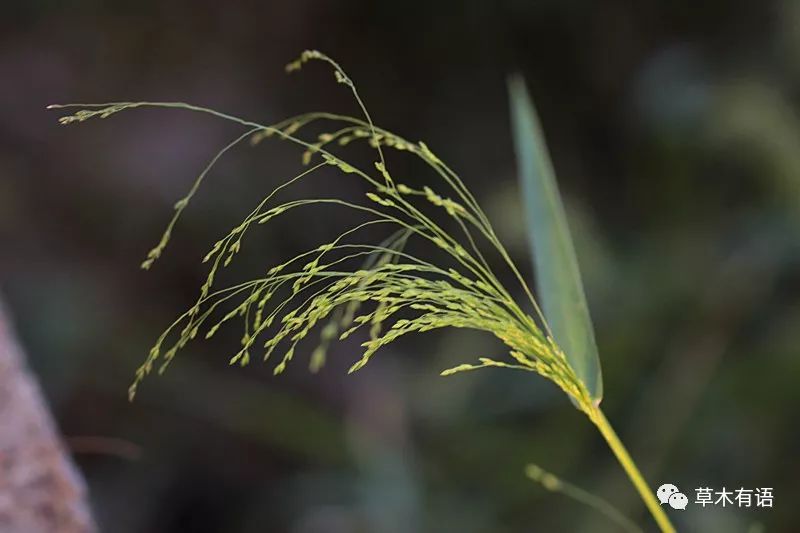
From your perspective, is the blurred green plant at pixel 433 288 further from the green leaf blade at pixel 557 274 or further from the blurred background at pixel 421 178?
the blurred background at pixel 421 178

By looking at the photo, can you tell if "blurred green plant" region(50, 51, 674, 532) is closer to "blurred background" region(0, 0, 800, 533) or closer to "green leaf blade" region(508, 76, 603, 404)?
"green leaf blade" region(508, 76, 603, 404)

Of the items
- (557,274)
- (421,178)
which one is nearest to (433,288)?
(557,274)

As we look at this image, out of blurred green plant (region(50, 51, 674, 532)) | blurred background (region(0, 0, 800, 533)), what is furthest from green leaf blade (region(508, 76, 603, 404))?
blurred background (region(0, 0, 800, 533))

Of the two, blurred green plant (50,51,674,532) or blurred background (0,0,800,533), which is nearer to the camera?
blurred green plant (50,51,674,532)

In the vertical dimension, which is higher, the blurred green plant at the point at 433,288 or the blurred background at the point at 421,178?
the blurred green plant at the point at 433,288

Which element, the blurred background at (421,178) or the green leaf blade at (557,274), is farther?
the blurred background at (421,178)

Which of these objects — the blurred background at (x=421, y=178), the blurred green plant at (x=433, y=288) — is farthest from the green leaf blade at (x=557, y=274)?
the blurred background at (x=421, y=178)
